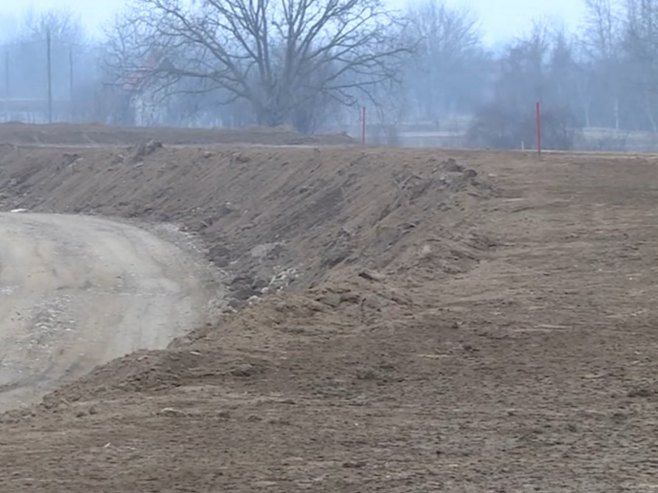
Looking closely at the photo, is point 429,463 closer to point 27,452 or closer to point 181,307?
point 27,452

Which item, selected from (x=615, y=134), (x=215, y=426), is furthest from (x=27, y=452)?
(x=615, y=134)

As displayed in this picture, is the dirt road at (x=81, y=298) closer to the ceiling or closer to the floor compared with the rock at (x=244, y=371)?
closer to the floor

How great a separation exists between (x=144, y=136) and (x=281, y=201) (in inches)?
867

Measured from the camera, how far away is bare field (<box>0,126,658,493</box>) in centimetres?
774

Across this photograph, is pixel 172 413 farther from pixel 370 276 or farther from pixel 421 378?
pixel 370 276

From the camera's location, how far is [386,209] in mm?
24266

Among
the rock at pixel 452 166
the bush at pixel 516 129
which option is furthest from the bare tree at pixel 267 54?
the rock at pixel 452 166

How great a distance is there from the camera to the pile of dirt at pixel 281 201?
19.8m

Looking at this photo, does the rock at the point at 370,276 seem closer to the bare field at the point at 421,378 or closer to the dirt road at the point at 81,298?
the bare field at the point at 421,378

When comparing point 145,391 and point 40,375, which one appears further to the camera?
point 40,375

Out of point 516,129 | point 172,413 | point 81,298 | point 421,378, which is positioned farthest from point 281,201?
point 516,129

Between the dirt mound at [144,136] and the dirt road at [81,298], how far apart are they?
593 inches

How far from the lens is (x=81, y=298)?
23.5m

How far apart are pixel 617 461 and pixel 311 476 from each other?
5.61ft
